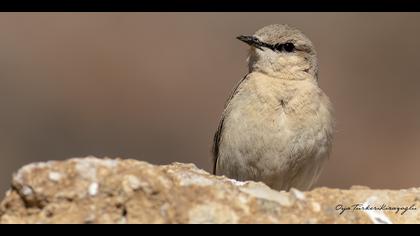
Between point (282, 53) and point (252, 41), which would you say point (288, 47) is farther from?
Answer: point (252, 41)

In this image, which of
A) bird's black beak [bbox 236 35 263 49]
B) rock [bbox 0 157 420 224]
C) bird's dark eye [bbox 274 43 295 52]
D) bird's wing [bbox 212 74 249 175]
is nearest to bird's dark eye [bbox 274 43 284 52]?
bird's dark eye [bbox 274 43 295 52]

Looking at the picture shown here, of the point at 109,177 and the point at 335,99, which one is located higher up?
the point at 109,177

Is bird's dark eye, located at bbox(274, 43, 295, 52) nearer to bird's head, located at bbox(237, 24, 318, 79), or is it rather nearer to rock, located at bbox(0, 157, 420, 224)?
bird's head, located at bbox(237, 24, 318, 79)

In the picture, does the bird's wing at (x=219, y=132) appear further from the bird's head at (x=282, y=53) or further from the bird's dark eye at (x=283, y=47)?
the bird's dark eye at (x=283, y=47)

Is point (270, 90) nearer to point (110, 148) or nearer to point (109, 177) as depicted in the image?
point (109, 177)
